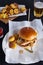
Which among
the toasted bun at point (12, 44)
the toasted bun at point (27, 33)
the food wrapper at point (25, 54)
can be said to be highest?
the toasted bun at point (27, 33)

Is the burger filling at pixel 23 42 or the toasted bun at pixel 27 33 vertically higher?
the toasted bun at pixel 27 33

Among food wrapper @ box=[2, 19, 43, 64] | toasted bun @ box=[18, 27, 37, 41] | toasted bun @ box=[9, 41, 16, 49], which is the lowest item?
food wrapper @ box=[2, 19, 43, 64]

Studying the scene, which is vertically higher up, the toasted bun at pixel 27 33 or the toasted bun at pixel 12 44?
the toasted bun at pixel 27 33

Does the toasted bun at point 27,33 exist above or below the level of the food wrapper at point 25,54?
above

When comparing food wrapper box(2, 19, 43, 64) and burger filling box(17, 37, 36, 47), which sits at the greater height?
burger filling box(17, 37, 36, 47)

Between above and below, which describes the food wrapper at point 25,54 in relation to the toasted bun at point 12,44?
below

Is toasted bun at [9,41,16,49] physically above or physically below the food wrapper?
above
